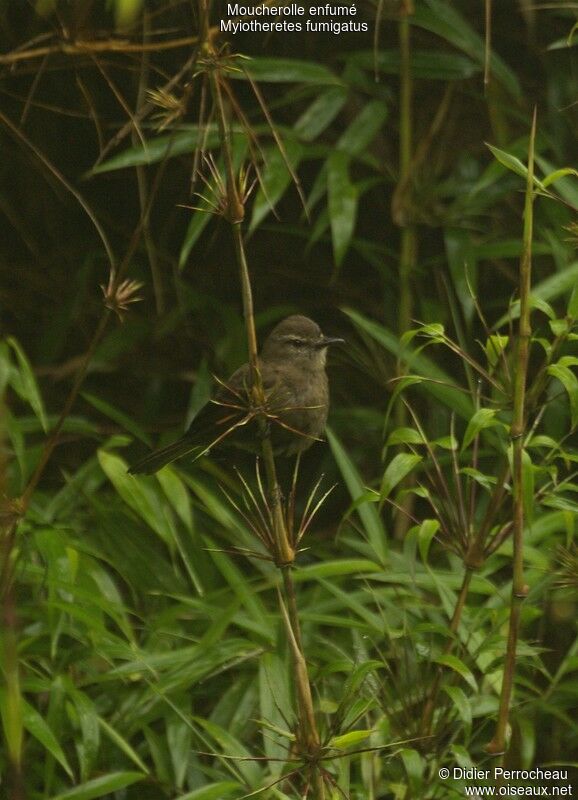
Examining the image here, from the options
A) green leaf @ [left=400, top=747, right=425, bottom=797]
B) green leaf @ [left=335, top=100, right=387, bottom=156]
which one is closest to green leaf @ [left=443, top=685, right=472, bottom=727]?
green leaf @ [left=400, top=747, right=425, bottom=797]

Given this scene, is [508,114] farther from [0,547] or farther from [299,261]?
[0,547]

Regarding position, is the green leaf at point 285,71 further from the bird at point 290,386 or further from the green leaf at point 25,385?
the green leaf at point 25,385

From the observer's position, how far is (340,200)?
3.45 metres

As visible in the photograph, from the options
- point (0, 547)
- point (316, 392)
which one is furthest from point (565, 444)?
point (0, 547)

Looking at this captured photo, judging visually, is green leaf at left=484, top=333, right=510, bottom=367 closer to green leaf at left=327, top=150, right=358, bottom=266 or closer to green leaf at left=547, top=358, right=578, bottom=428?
green leaf at left=547, top=358, right=578, bottom=428

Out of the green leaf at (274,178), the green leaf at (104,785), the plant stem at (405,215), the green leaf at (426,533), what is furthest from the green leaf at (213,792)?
the green leaf at (274,178)

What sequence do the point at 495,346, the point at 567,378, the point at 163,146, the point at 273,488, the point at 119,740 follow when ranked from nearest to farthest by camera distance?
1. the point at 273,488
2. the point at 567,378
3. the point at 495,346
4. the point at 119,740
5. the point at 163,146

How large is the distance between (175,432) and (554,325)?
165 cm

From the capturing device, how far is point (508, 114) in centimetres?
383

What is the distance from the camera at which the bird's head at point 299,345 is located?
3.46 m

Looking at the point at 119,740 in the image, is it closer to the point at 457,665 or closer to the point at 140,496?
the point at 140,496

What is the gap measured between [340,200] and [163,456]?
0.99 m

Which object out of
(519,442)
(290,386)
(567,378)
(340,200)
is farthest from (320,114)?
(519,442)

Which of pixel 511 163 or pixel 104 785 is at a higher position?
pixel 511 163
